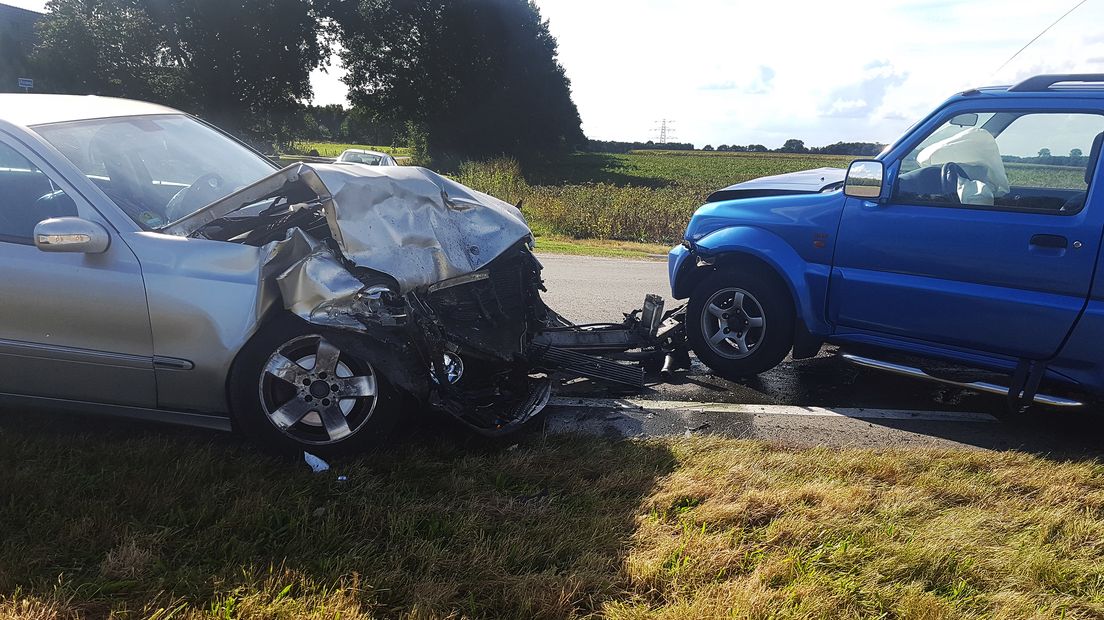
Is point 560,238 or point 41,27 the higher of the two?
point 41,27

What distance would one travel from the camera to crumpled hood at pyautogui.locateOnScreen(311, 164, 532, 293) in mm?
3773

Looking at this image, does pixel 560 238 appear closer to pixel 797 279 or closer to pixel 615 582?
pixel 797 279

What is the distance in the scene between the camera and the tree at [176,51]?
42.4 metres

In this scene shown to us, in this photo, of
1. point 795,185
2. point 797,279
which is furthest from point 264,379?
point 795,185

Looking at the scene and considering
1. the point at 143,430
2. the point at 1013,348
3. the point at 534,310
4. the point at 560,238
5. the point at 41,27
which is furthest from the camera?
the point at 41,27

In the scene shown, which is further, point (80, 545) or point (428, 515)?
point (428, 515)

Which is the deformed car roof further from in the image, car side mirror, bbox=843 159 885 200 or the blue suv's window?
the blue suv's window

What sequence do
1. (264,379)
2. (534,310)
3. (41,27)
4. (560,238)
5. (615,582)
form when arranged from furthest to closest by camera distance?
(41,27)
(560,238)
(534,310)
(264,379)
(615,582)

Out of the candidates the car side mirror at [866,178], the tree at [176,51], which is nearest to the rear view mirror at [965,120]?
the car side mirror at [866,178]

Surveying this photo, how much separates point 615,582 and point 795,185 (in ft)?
12.0

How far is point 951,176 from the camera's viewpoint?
14.9 feet

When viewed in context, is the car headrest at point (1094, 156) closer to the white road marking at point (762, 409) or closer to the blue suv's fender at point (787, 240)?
the blue suv's fender at point (787, 240)

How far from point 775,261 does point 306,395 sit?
309 cm

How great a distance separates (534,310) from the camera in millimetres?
4668
